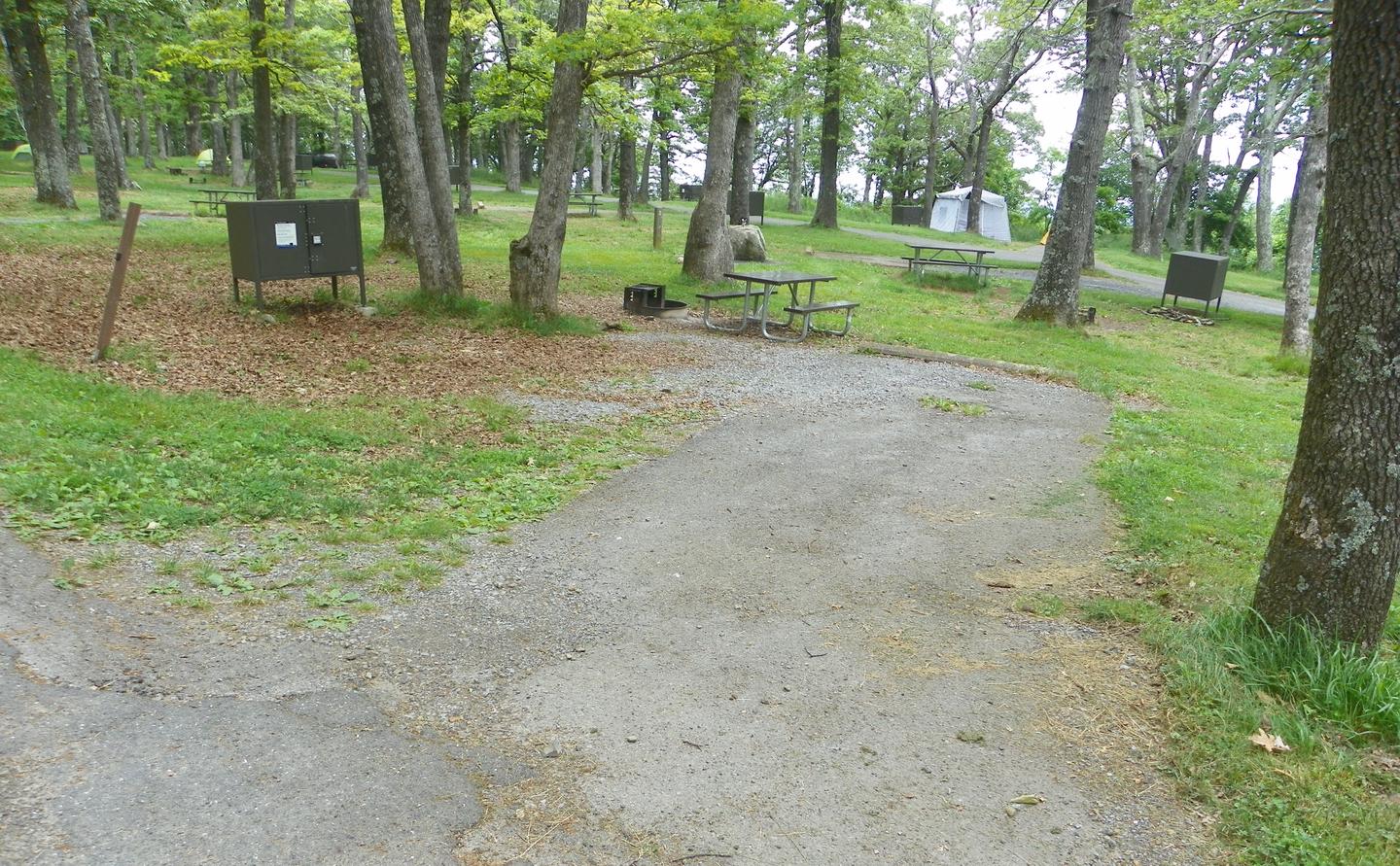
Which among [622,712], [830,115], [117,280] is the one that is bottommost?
[622,712]

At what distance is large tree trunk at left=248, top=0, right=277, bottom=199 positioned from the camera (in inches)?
655

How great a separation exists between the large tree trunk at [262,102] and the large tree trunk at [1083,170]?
43.3 ft

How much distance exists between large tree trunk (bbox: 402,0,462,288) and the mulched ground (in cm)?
94

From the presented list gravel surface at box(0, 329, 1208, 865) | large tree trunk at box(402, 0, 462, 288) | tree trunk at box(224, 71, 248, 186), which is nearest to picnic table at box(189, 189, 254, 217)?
tree trunk at box(224, 71, 248, 186)

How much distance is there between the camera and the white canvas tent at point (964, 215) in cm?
3738

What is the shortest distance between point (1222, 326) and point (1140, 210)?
15.9 metres

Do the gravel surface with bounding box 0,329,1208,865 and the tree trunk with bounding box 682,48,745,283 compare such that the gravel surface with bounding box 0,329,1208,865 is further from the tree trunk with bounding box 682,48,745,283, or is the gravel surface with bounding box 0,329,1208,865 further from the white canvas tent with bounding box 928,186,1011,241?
the white canvas tent with bounding box 928,186,1011,241

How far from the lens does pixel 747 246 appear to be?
61.4 ft

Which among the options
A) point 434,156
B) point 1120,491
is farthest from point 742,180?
point 1120,491

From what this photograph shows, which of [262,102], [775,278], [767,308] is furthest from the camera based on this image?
[262,102]

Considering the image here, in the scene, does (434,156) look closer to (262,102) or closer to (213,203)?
(262,102)

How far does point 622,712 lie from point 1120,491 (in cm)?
441

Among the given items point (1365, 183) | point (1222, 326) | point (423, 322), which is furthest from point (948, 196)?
point (1365, 183)

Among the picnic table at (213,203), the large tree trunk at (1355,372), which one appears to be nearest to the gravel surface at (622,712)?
the large tree trunk at (1355,372)
